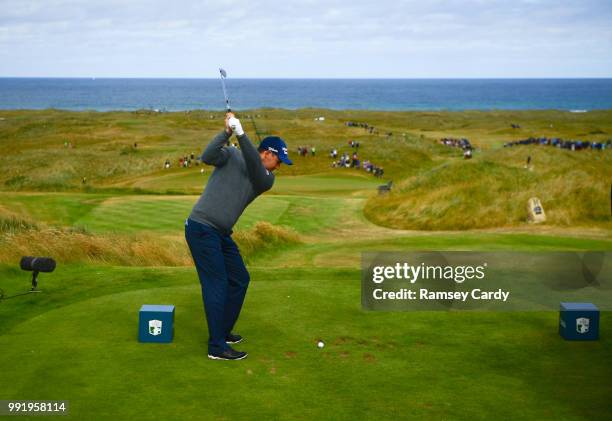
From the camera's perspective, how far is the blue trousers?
759cm

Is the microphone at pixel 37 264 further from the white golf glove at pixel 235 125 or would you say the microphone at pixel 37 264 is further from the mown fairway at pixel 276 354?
the white golf glove at pixel 235 125

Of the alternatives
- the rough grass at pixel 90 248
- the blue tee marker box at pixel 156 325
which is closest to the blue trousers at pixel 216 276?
the blue tee marker box at pixel 156 325

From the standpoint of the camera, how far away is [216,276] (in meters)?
7.76

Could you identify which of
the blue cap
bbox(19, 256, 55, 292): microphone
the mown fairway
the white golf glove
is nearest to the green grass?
the mown fairway

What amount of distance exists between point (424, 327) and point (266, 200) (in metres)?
24.5

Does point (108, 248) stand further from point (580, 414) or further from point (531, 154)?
point (531, 154)

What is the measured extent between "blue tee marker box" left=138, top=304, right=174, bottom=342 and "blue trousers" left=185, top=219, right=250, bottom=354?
0.48 meters

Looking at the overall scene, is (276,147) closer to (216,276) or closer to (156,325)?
(216,276)

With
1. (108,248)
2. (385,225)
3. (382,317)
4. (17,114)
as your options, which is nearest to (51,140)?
(17,114)

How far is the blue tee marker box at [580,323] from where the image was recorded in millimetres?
8195

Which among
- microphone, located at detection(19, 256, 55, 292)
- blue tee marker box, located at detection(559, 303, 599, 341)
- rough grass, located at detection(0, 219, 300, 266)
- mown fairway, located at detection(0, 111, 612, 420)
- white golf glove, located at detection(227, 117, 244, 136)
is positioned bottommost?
rough grass, located at detection(0, 219, 300, 266)

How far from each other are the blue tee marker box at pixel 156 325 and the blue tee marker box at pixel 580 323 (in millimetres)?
4510

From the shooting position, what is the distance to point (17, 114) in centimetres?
12006

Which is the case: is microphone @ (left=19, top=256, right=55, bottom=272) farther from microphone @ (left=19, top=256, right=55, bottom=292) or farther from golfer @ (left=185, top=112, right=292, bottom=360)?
golfer @ (left=185, top=112, right=292, bottom=360)
